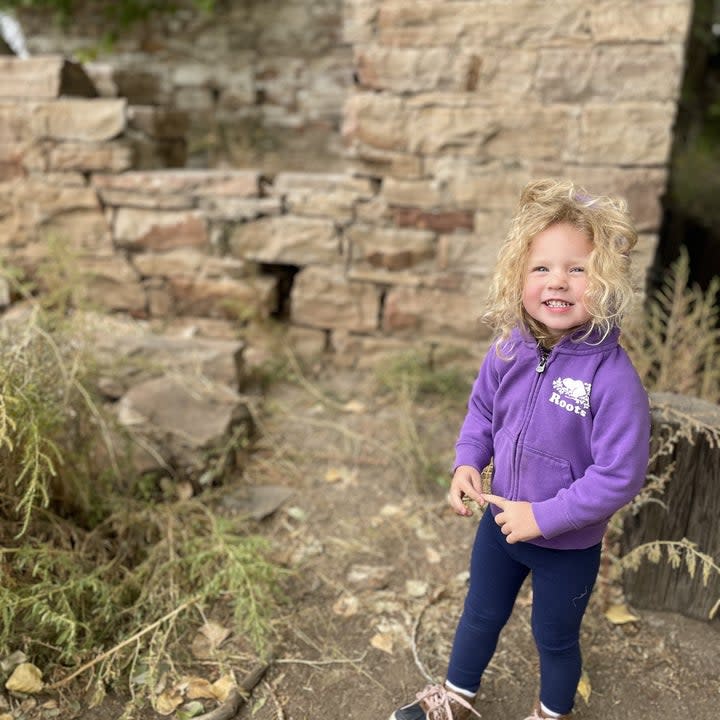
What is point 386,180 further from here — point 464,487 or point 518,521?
point 518,521

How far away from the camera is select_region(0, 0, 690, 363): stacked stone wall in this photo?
336cm

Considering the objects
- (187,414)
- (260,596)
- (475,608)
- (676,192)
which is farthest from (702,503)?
(676,192)

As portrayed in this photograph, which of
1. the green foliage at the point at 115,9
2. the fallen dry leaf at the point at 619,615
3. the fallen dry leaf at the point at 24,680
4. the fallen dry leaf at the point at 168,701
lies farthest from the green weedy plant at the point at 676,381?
the green foliage at the point at 115,9

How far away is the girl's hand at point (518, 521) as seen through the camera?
158 cm

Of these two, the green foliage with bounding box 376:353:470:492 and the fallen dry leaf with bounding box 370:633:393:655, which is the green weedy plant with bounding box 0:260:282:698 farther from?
the green foliage with bounding box 376:353:470:492

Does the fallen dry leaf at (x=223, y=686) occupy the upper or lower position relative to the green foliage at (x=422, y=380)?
lower

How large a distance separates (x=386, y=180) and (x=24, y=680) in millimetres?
2770

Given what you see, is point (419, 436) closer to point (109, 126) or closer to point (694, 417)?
point (694, 417)

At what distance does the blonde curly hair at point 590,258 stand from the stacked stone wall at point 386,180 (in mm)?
1977

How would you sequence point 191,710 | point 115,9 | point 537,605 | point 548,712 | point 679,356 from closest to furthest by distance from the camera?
point 537,605, point 548,712, point 191,710, point 679,356, point 115,9

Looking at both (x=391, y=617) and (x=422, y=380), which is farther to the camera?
(x=422, y=380)

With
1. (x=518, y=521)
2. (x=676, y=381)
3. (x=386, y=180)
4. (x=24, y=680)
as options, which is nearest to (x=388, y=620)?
(x=518, y=521)

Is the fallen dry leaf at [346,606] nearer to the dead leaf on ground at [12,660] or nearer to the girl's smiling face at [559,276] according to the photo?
the dead leaf on ground at [12,660]

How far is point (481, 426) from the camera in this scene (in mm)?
1810
